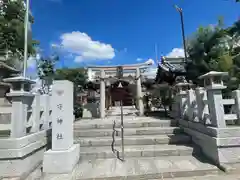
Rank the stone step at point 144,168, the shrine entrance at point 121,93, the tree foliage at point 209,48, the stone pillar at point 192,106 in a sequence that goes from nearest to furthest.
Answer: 1. the stone step at point 144,168
2. the stone pillar at point 192,106
3. the shrine entrance at point 121,93
4. the tree foliage at point 209,48

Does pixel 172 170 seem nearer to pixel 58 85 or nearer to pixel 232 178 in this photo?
pixel 232 178

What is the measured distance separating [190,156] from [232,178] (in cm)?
96

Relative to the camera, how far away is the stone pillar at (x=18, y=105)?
9.30 ft

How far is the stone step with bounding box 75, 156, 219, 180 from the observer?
2.68 metres

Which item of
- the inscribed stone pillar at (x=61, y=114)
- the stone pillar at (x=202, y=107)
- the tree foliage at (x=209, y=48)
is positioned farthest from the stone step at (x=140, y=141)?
the tree foliage at (x=209, y=48)

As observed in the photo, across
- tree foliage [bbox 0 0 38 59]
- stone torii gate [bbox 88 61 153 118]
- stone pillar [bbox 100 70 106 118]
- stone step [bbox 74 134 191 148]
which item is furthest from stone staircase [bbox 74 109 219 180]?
tree foliage [bbox 0 0 38 59]

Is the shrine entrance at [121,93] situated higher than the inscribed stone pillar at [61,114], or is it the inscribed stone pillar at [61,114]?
the shrine entrance at [121,93]

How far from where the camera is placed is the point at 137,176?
8.73 ft

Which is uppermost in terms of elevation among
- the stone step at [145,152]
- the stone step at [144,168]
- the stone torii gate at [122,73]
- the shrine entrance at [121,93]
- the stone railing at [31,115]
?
→ the stone torii gate at [122,73]

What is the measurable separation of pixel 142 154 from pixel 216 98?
2.04 meters

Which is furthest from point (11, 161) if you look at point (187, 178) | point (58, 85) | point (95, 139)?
point (187, 178)

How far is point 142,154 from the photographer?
3.52 meters

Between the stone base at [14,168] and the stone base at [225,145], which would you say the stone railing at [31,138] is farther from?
the stone base at [225,145]

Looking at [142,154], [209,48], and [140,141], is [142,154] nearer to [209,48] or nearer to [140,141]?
[140,141]
